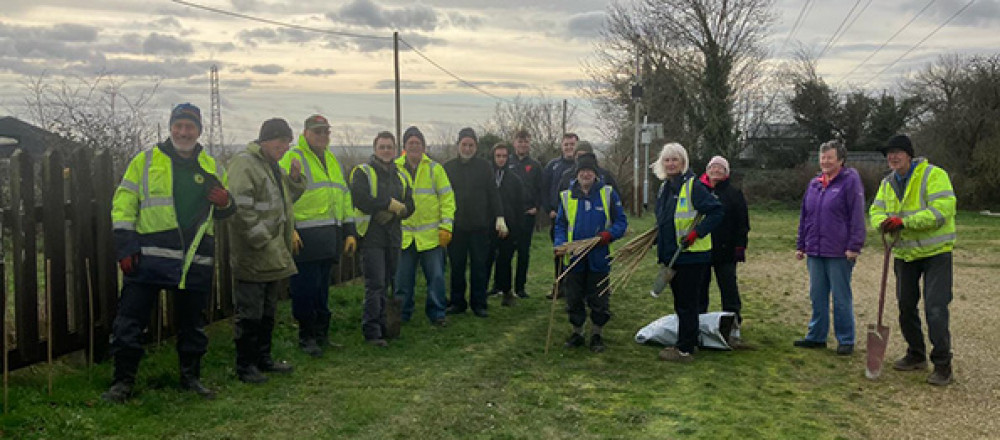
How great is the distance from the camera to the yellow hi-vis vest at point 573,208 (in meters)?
6.66

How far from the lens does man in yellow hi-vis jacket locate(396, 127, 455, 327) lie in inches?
288

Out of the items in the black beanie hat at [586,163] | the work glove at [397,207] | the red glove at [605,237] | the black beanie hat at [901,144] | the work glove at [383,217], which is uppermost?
the black beanie hat at [901,144]

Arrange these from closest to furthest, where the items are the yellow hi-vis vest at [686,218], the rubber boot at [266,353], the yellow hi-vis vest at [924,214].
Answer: the rubber boot at [266,353] → the yellow hi-vis vest at [924,214] → the yellow hi-vis vest at [686,218]

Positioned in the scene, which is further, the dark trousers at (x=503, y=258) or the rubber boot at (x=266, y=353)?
the dark trousers at (x=503, y=258)

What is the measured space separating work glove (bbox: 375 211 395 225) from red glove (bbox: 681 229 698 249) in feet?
8.31

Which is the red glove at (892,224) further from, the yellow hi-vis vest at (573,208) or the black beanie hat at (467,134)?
the black beanie hat at (467,134)

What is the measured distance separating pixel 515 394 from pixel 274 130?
256 centimetres

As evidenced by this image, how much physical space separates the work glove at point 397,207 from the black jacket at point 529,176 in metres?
2.99

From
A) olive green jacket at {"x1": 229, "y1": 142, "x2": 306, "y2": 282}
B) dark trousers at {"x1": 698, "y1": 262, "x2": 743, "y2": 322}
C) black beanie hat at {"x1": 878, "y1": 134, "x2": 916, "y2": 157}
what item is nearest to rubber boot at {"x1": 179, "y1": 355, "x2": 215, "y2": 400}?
olive green jacket at {"x1": 229, "y1": 142, "x2": 306, "y2": 282}

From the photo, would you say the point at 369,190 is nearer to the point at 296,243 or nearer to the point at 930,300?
the point at 296,243

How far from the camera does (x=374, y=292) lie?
673 centimetres

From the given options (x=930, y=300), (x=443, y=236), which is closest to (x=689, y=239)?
(x=930, y=300)

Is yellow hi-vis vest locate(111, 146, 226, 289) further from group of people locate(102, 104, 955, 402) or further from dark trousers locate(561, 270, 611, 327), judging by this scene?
dark trousers locate(561, 270, 611, 327)

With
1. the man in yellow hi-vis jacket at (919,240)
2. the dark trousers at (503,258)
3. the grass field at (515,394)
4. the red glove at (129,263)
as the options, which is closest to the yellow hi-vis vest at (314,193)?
the grass field at (515,394)
